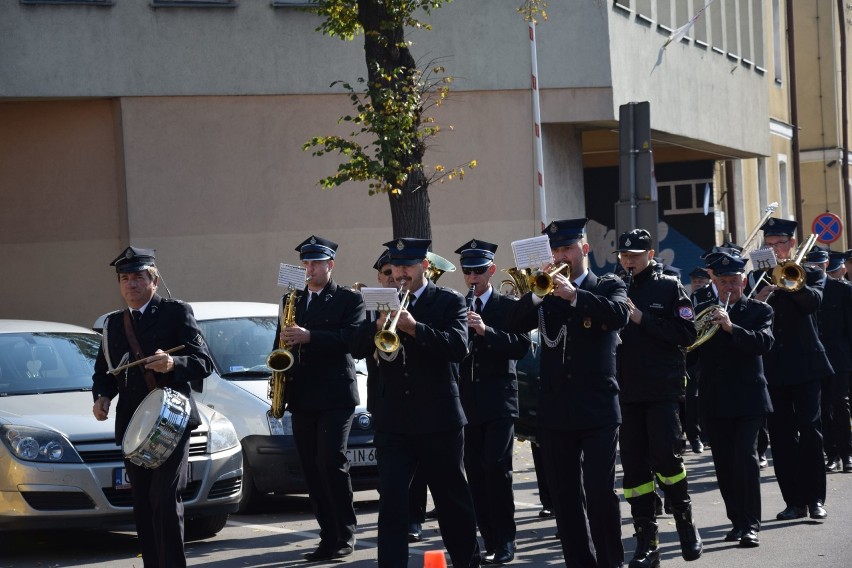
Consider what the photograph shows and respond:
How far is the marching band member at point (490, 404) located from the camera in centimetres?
1000

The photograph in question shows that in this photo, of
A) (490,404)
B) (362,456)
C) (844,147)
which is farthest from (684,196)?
(490,404)

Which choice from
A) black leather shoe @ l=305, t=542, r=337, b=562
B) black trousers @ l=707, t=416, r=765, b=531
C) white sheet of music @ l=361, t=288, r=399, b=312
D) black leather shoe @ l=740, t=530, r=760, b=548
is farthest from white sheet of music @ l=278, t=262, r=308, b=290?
black leather shoe @ l=740, t=530, r=760, b=548

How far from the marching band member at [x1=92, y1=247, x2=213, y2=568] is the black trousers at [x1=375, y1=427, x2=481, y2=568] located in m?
1.13

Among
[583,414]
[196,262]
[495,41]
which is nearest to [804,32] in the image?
[495,41]

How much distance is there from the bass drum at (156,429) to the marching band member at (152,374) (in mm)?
104

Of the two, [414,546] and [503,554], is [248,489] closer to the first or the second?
[414,546]

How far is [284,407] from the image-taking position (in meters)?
10.5

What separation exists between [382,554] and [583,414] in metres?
1.38

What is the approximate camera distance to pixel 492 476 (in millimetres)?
10062

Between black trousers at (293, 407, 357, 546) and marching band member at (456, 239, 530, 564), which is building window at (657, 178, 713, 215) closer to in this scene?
marching band member at (456, 239, 530, 564)

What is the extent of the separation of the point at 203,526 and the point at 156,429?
3394mm

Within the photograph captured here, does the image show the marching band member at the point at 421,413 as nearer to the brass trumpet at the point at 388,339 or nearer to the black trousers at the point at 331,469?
the brass trumpet at the point at 388,339

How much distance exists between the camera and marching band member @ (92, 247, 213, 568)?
327 inches

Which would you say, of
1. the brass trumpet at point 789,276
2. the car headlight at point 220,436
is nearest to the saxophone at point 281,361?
the car headlight at point 220,436
